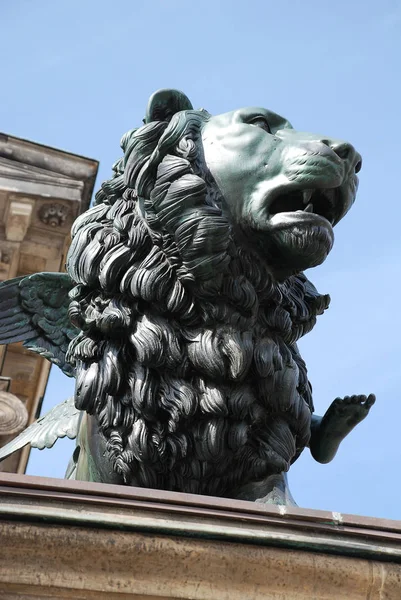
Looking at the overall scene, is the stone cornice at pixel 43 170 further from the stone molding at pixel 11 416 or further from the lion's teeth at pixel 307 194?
the lion's teeth at pixel 307 194

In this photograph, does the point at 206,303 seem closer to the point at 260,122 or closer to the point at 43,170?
the point at 260,122

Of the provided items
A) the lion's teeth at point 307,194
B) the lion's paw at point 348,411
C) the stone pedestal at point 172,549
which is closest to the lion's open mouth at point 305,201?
the lion's teeth at point 307,194

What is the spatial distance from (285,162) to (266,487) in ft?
3.48

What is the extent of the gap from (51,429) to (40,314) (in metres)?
0.49

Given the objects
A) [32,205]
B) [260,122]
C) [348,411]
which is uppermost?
[32,205]

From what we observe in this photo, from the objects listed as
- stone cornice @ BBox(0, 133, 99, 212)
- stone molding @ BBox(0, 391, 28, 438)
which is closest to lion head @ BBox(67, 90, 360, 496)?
stone molding @ BBox(0, 391, 28, 438)

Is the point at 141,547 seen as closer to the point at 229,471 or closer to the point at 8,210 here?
the point at 229,471

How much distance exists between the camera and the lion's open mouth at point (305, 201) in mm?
4047

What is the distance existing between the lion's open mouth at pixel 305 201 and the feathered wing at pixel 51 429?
1178 millimetres

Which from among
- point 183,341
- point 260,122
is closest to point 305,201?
point 260,122

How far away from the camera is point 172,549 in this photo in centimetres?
312

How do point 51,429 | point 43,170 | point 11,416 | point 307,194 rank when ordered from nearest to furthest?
point 307,194, point 51,429, point 11,416, point 43,170

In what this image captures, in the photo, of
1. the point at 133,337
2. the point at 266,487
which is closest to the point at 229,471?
the point at 266,487

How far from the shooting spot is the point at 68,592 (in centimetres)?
306
